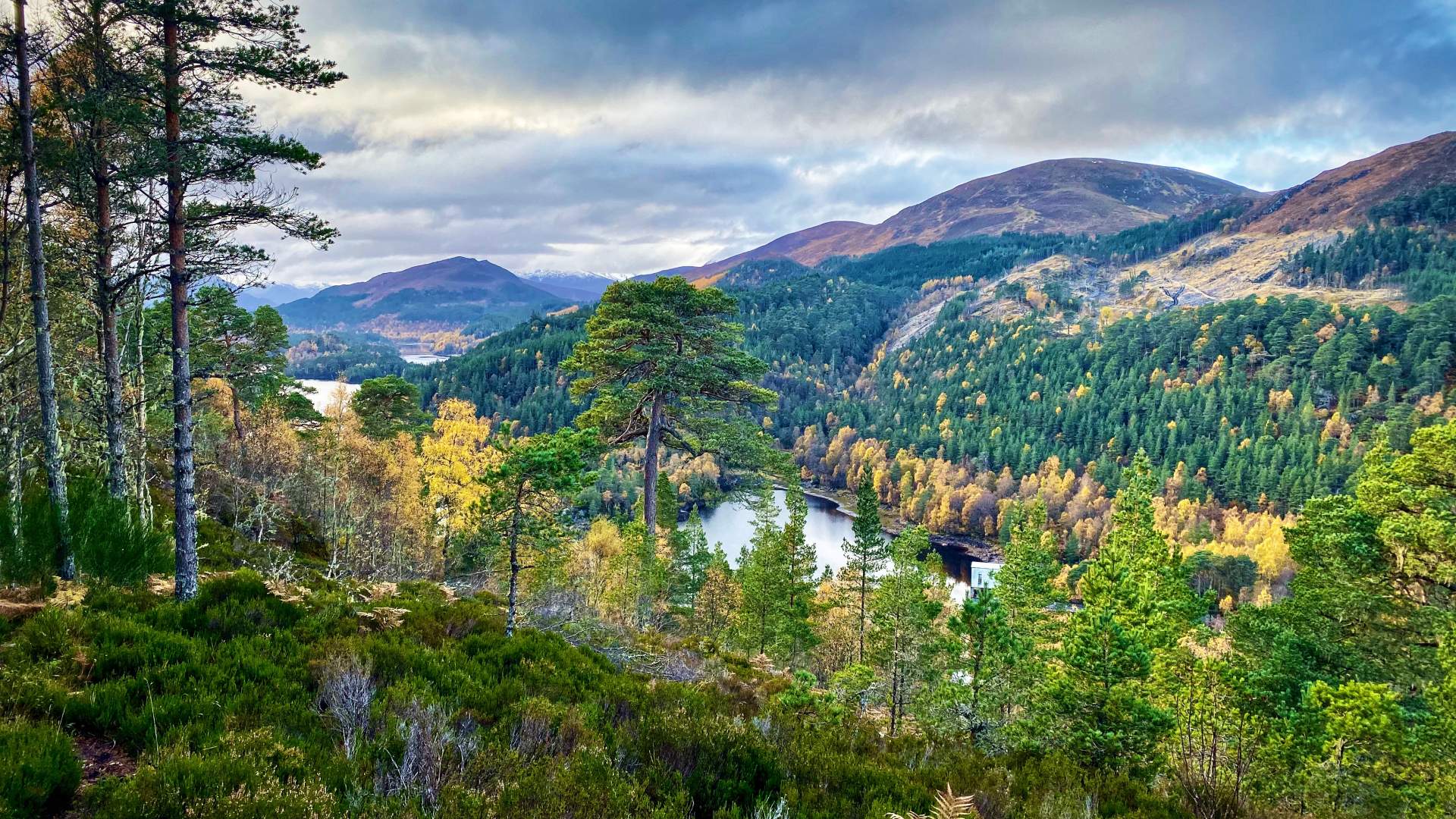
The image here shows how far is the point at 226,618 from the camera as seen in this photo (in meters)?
6.64

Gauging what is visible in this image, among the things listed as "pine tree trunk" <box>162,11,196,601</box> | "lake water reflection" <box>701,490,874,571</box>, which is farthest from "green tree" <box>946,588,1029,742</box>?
"lake water reflection" <box>701,490,874,571</box>

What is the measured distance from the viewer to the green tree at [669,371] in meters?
19.0

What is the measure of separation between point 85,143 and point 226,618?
7296 millimetres

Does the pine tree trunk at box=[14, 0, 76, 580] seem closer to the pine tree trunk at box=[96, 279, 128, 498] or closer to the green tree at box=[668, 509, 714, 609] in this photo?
the pine tree trunk at box=[96, 279, 128, 498]

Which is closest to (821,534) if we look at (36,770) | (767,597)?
(767,597)

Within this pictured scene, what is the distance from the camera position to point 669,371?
62.1ft

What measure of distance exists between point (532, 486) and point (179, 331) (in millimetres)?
5112

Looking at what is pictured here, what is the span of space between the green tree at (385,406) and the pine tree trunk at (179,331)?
24226 millimetres

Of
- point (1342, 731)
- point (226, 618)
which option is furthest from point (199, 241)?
point (1342, 731)

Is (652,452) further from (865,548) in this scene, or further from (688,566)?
(688,566)

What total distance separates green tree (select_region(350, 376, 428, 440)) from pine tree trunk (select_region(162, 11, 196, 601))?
24226mm

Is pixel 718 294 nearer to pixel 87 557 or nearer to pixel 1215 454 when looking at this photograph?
pixel 87 557

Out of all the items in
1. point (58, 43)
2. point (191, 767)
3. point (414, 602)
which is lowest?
point (414, 602)

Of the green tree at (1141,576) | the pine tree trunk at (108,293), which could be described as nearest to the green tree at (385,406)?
the pine tree trunk at (108,293)
